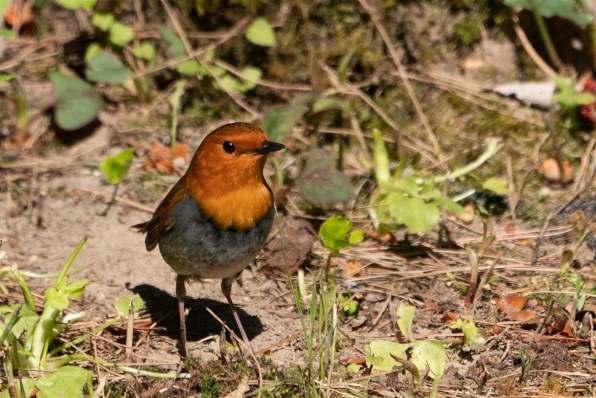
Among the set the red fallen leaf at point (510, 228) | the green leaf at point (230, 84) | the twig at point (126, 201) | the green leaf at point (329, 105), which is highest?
the green leaf at point (230, 84)

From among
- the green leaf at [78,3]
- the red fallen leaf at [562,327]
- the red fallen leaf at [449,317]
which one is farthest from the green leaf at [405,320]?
the green leaf at [78,3]

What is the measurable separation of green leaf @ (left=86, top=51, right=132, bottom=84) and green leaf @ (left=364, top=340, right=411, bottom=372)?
306cm

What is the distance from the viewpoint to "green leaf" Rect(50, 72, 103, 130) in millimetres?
6332

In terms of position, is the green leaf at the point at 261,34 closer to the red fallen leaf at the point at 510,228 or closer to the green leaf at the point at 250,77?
the green leaf at the point at 250,77

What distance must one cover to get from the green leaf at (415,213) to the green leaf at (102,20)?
114 inches

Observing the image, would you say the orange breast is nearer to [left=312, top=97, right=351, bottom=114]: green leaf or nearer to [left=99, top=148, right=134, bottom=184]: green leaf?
[left=99, top=148, right=134, bottom=184]: green leaf

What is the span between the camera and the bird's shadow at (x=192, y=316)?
4941mm

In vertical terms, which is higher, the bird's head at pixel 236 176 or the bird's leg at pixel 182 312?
the bird's head at pixel 236 176

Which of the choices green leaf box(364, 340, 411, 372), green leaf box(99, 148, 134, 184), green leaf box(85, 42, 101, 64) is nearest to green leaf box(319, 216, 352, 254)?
green leaf box(364, 340, 411, 372)

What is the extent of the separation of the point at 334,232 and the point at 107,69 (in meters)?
2.71

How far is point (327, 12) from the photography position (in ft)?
22.4

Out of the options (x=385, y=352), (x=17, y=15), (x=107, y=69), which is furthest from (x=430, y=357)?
(x=17, y=15)

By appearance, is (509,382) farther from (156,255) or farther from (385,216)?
(156,255)

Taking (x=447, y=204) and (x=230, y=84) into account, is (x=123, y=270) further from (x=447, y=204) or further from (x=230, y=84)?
(x=230, y=84)
